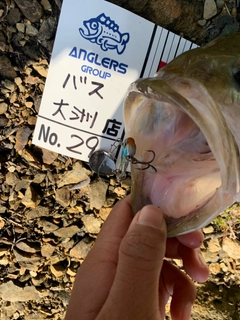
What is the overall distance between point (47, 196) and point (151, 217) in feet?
2.81

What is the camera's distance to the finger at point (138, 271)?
964 millimetres

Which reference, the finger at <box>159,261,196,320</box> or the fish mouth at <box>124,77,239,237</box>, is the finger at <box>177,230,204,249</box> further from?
the fish mouth at <box>124,77,239,237</box>

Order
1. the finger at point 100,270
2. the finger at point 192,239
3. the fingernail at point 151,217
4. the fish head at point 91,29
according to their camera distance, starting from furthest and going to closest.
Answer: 1. the fish head at point 91,29
2. the finger at point 192,239
3. the finger at point 100,270
4. the fingernail at point 151,217

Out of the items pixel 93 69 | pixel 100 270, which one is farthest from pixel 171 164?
pixel 93 69

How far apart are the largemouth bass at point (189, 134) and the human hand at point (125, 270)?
0.09 meters

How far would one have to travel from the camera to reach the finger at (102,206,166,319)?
0.96m

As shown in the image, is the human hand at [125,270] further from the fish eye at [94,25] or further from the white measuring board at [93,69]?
the fish eye at [94,25]

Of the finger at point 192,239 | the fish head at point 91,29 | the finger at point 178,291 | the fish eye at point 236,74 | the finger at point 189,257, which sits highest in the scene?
the fish head at point 91,29

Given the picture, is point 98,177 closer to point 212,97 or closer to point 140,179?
point 140,179

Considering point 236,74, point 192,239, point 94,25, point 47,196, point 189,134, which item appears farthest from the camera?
point 47,196

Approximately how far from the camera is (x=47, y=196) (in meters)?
1.75

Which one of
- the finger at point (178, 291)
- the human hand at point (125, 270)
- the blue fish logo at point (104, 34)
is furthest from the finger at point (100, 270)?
the blue fish logo at point (104, 34)

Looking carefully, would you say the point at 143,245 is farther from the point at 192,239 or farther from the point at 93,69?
the point at 93,69

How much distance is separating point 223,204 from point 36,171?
100 centimetres
